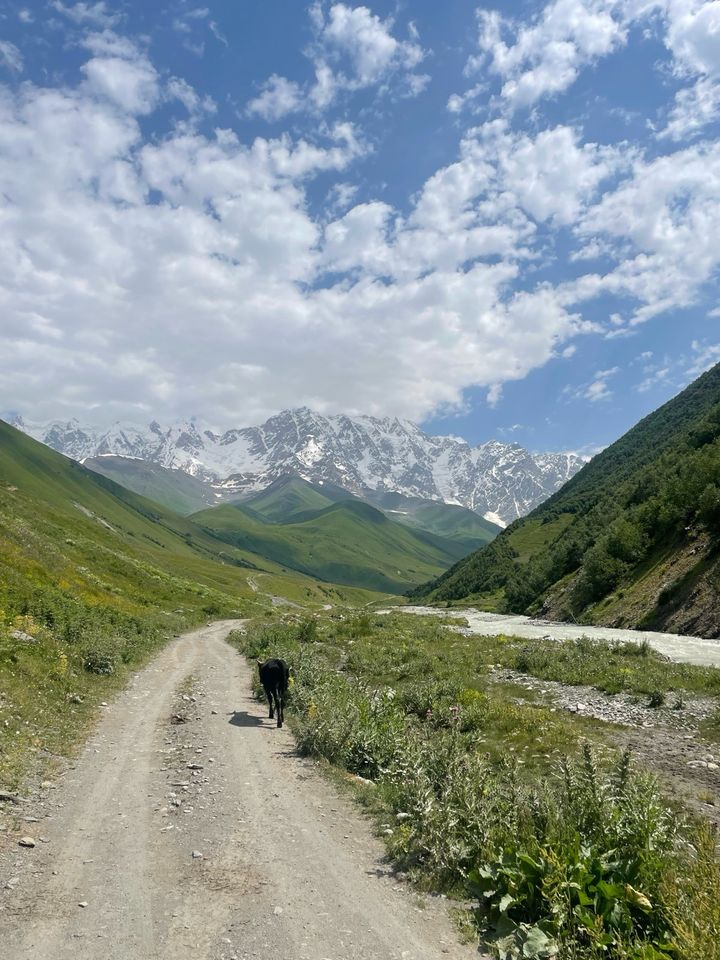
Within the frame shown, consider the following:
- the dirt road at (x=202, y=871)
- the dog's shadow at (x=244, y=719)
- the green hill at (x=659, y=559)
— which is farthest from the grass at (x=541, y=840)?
the green hill at (x=659, y=559)

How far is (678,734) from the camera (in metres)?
19.2

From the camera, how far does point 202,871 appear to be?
930 cm

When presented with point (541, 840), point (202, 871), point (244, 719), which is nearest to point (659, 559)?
point (244, 719)

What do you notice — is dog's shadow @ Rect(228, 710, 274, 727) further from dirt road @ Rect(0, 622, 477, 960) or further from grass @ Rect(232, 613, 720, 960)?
dirt road @ Rect(0, 622, 477, 960)

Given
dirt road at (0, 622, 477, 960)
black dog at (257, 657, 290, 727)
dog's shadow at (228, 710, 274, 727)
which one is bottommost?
dog's shadow at (228, 710, 274, 727)

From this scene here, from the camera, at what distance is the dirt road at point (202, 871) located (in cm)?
745

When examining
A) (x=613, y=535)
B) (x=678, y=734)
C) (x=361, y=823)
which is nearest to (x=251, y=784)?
(x=361, y=823)

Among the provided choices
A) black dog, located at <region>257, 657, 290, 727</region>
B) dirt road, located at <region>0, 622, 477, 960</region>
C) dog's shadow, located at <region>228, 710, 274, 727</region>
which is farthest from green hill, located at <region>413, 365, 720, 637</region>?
dirt road, located at <region>0, 622, 477, 960</region>

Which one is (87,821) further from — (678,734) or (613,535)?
(613,535)

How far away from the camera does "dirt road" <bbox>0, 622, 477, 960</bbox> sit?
7445 millimetres

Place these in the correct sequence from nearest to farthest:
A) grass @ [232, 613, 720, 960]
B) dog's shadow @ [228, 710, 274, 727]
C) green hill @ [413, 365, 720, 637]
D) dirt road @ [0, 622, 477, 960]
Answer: grass @ [232, 613, 720, 960]
dirt road @ [0, 622, 477, 960]
dog's shadow @ [228, 710, 274, 727]
green hill @ [413, 365, 720, 637]

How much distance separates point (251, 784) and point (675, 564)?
66524 millimetres

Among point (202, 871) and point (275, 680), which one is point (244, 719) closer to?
point (275, 680)

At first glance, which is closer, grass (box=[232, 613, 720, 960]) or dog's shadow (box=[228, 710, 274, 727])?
grass (box=[232, 613, 720, 960])
